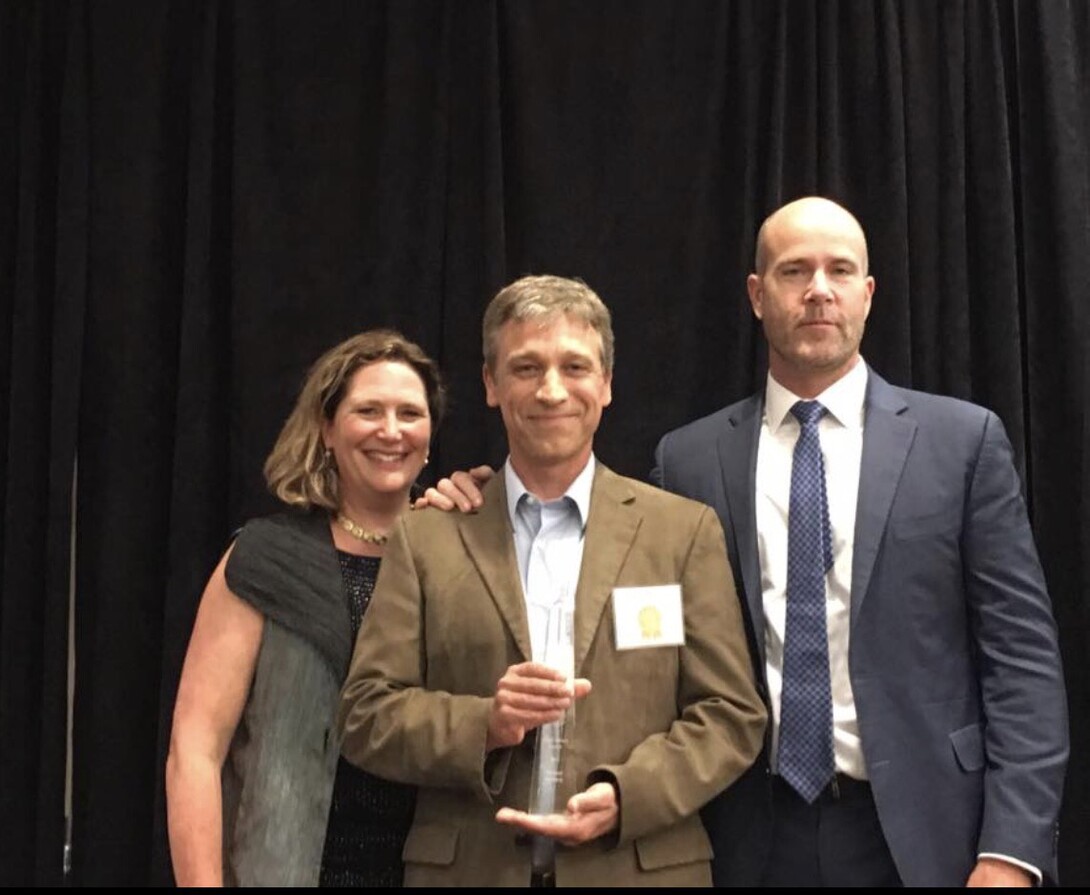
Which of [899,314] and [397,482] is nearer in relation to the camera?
[397,482]

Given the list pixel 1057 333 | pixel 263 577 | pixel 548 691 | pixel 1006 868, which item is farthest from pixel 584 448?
pixel 1057 333

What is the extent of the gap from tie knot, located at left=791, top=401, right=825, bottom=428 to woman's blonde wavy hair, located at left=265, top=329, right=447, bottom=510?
2.34 feet

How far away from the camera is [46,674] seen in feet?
10.5

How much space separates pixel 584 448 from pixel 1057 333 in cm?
146

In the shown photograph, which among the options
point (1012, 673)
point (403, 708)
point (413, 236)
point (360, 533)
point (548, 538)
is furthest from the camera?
point (413, 236)

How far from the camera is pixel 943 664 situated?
217 cm

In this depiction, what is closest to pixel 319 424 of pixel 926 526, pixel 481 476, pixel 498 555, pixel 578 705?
pixel 481 476

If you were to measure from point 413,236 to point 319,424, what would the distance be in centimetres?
88

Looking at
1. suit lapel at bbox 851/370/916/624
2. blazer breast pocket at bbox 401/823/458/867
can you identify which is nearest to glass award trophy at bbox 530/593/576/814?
blazer breast pocket at bbox 401/823/458/867

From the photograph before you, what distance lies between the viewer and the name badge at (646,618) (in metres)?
1.90

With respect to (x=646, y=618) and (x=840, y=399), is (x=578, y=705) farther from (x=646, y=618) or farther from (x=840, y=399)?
(x=840, y=399)

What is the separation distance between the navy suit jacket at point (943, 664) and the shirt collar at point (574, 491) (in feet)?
1.17

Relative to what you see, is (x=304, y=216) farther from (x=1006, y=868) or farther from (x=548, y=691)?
(x=1006, y=868)

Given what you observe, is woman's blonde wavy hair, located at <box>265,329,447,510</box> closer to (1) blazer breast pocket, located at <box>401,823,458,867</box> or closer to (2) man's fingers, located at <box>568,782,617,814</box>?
(1) blazer breast pocket, located at <box>401,823,458,867</box>
